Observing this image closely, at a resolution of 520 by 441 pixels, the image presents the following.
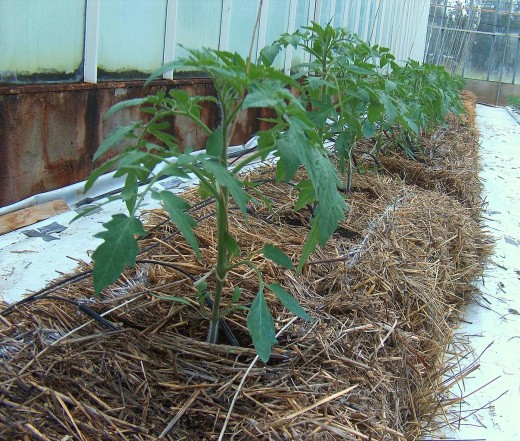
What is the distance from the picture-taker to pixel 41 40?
2652 millimetres

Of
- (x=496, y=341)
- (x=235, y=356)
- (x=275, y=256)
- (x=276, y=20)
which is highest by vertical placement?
(x=276, y=20)

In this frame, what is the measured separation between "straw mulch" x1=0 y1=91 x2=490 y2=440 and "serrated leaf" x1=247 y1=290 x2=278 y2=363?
85 mm

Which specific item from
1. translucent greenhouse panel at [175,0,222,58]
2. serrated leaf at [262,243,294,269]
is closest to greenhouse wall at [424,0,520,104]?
translucent greenhouse panel at [175,0,222,58]

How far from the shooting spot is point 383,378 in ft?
4.89

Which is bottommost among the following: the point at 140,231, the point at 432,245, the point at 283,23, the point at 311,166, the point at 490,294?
the point at 490,294

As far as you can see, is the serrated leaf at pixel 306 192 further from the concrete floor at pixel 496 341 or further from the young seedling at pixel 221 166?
the concrete floor at pixel 496 341

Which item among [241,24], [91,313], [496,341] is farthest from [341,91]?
[241,24]

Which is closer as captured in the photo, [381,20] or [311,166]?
[311,166]

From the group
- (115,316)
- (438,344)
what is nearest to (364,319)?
(438,344)

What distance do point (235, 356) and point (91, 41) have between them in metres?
1.97

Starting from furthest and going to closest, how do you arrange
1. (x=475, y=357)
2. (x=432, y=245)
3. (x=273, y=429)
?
(x=432, y=245) → (x=475, y=357) → (x=273, y=429)

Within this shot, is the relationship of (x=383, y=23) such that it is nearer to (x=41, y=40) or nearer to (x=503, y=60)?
(x=41, y=40)

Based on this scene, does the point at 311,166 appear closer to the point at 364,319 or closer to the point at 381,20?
the point at 364,319

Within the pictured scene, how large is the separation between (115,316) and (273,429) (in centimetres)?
50
